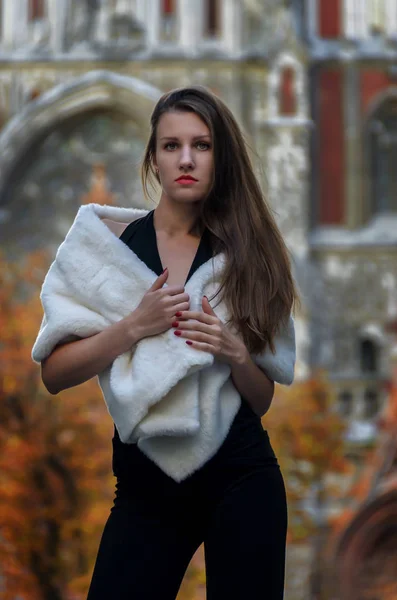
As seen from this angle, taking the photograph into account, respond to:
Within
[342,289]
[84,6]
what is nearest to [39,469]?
[342,289]

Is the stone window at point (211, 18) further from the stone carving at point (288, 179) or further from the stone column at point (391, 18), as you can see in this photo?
the stone column at point (391, 18)

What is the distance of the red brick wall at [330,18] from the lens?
2570 centimetres

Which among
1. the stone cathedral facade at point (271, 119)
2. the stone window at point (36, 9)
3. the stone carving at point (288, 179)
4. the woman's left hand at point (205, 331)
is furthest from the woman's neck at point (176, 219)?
the stone window at point (36, 9)

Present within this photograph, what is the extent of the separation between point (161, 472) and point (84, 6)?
22.5 m

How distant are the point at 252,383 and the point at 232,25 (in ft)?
72.9

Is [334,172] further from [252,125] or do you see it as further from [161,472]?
[161,472]

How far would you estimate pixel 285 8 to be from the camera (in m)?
24.4

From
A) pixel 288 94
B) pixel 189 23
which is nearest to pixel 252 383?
pixel 288 94

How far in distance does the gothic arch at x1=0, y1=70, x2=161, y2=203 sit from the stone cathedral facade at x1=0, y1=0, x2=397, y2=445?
0.08 ft

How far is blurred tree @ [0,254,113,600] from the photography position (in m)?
18.8

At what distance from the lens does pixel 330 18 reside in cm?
2584

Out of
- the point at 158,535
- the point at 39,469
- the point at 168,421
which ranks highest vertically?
the point at 39,469

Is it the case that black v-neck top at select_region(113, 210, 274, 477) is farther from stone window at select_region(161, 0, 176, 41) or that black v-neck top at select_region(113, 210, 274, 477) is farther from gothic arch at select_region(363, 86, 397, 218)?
gothic arch at select_region(363, 86, 397, 218)

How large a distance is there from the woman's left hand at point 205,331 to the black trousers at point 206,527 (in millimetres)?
178
